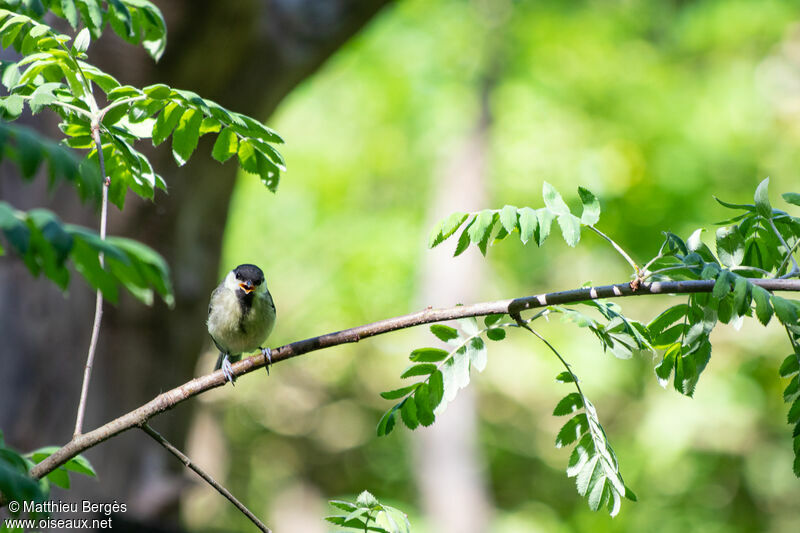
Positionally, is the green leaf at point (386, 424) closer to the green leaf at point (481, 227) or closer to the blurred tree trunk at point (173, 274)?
the green leaf at point (481, 227)

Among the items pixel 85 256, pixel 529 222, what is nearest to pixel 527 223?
pixel 529 222

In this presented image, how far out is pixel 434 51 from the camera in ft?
28.9

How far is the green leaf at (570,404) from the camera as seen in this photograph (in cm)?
159

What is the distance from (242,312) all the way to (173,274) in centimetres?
161

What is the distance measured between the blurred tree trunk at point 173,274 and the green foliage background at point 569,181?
85.3 inches

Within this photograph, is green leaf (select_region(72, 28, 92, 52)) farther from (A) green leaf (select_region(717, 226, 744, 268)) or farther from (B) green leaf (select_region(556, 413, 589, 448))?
(A) green leaf (select_region(717, 226, 744, 268))

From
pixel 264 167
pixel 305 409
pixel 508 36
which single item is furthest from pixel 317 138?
pixel 264 167

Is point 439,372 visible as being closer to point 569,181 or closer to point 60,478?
point 60,478

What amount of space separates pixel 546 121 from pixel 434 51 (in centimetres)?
172

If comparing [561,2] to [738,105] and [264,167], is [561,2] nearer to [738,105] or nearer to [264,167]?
[738,105]

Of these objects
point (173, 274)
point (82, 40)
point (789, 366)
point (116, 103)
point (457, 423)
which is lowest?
point (789, 366)

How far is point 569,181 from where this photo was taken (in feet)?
24.1

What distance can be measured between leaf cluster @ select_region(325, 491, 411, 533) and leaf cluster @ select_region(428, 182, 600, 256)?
53 centimetres

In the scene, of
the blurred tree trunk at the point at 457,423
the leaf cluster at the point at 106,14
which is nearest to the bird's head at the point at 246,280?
the leaf cluster at the point at 106,14
